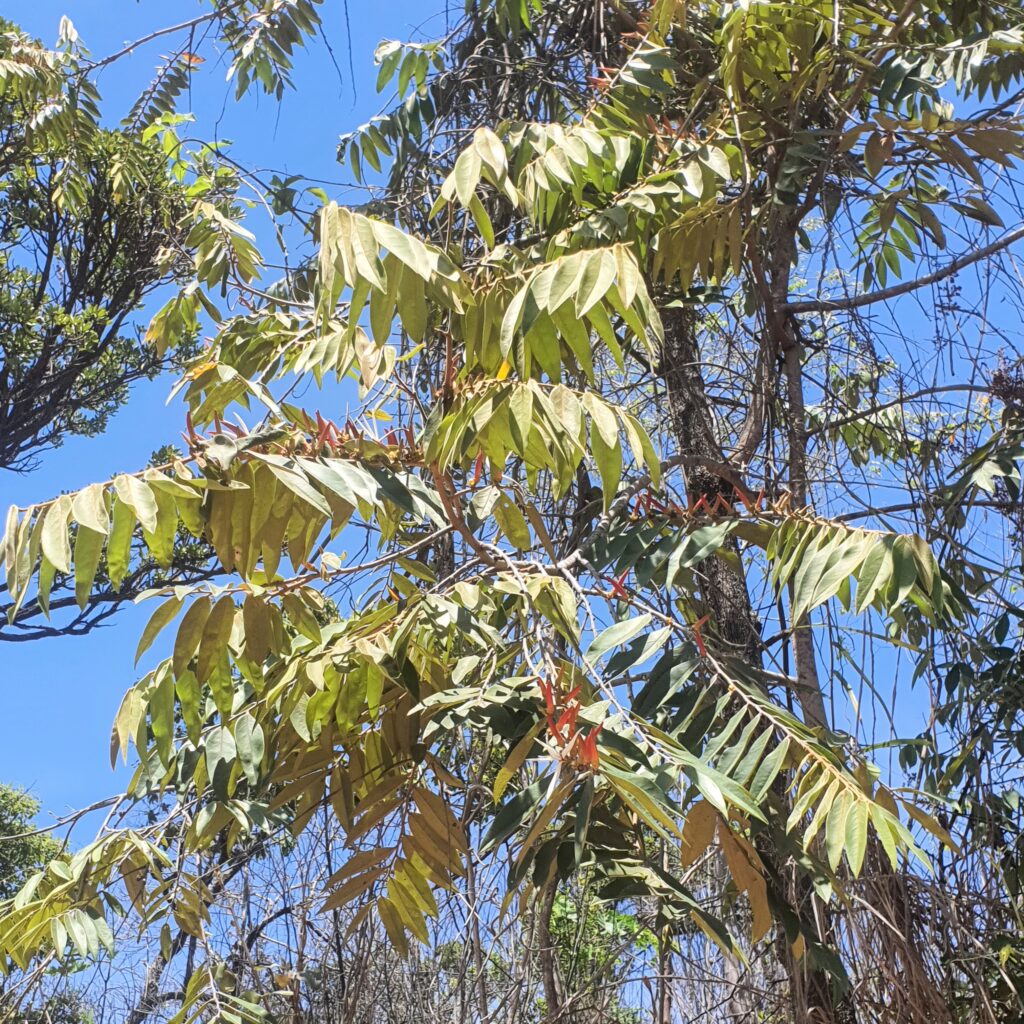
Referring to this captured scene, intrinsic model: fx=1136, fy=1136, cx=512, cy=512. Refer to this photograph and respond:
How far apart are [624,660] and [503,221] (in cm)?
150

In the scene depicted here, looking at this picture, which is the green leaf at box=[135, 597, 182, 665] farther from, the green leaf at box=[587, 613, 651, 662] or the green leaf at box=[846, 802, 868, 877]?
the green leaf at box=[846, 802, 868, 877]

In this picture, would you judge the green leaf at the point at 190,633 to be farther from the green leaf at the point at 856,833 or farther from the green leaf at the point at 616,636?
the green leaf at the point at 856,833

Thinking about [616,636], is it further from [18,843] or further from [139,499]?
[18,843]

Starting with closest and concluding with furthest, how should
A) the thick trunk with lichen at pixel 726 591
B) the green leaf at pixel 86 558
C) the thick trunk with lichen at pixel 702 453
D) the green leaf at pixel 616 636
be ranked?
1. the green leaf at pixel 86 558
2. the green leaf at pixel 616 636
3. the thick trunk with lichen at pixel 726 591
4. the thick trunk with lichen at pixel 702 453

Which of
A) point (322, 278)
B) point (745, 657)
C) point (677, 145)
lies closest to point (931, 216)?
point (677, 145)

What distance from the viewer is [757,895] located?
50.8 inches

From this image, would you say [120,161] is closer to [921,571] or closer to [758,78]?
[758,78]

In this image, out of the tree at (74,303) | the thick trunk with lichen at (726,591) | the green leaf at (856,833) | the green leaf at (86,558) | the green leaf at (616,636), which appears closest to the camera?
the green leaf at (86,558)

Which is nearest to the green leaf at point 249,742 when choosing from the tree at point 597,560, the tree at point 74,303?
the tree at point 597,560

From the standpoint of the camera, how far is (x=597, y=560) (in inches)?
68.6

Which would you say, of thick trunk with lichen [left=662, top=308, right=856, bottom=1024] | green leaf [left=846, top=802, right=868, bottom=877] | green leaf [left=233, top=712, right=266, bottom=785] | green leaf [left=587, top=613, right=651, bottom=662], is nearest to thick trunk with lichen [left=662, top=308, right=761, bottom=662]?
thick trunk with lichen [left=662, top=308, right=856, bottom=1024]

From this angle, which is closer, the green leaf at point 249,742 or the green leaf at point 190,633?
the green leaf at point 190,633

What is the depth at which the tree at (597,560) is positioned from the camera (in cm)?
130

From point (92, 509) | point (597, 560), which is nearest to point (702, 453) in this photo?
point (597, 560)
